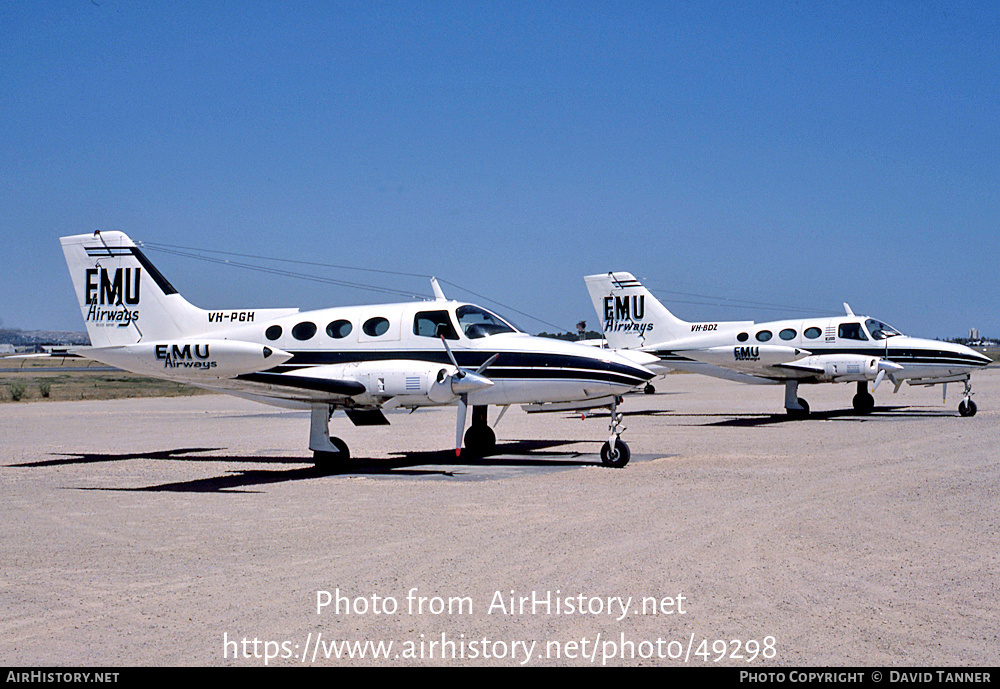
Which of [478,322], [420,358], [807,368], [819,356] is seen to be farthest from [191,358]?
[819,356]

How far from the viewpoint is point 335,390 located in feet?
49.1

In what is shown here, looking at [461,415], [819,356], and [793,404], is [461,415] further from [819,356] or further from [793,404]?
[819,356]

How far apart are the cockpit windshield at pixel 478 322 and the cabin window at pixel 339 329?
1912 millimetres

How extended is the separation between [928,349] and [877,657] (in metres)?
24.7

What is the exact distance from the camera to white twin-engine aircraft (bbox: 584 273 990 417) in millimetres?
27078

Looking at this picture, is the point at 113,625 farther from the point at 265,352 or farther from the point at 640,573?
the point at 265,352

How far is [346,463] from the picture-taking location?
15727 mm

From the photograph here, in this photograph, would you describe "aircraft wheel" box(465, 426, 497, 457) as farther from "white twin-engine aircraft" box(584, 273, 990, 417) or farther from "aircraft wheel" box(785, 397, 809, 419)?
"aircraft wheel" box(785, 397, 809, 419)

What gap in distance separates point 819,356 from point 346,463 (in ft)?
55.5

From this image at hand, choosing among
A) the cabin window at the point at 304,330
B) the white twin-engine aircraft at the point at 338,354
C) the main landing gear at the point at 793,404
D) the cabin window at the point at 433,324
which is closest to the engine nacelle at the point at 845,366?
the main landing gear at the point at 793,404

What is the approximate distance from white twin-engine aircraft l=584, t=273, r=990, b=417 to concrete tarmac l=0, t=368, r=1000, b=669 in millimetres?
9263
